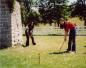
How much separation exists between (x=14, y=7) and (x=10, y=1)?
0.55m

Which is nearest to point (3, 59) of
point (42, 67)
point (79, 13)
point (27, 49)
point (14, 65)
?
point (14, 65)

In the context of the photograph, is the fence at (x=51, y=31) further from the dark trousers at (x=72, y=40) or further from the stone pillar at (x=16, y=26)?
the dark trousers at (x=72, y=40)

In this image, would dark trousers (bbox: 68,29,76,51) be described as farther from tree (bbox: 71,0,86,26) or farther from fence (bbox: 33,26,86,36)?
tree (bbox: 71,0,86,26)

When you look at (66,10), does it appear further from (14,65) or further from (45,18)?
(14,65)

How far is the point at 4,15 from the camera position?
1942cm

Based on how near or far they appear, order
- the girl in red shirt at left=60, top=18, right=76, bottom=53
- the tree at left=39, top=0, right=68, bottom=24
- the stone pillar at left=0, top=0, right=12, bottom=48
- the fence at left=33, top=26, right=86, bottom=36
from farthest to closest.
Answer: the tree at left=39, top=0, right=68, bottom=24
the fence at left=33, top=26, right=86, bottom=36
the stone pillar at left=0, top=0, right=12, bottom=48
the girl in red shirt at left=60, top=18, right=76, bottom=53

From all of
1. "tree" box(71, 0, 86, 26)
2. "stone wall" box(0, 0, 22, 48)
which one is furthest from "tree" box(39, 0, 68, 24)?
"stone wall" box(0, 0, 22, 48)

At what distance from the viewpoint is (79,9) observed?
6291cm

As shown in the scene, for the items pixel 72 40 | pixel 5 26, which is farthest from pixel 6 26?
pixel 72 40

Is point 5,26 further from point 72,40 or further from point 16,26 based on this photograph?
point 72,40

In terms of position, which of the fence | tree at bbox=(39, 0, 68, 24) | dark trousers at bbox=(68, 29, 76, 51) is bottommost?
the fence

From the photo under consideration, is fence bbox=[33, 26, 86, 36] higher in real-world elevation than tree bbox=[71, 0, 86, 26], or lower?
lower

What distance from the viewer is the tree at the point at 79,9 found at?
62156 mm

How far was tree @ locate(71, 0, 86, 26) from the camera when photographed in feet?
204
